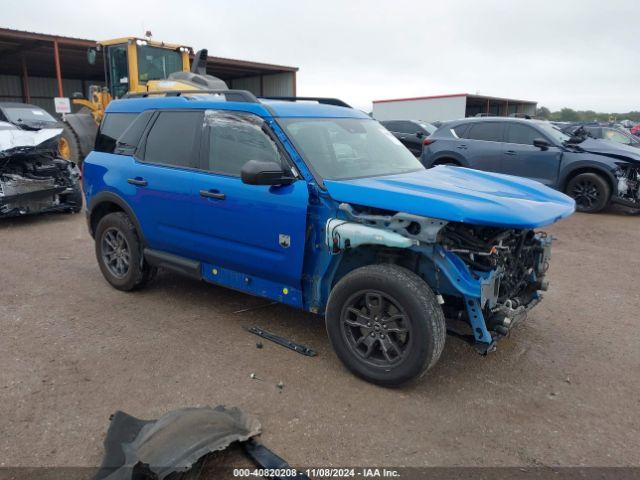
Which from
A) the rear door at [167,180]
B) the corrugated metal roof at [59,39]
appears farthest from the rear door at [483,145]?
the corrugated metal roof at [59,39]

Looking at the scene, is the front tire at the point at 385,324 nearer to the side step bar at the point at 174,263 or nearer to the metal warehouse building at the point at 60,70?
the side step bar at the point at 174,263

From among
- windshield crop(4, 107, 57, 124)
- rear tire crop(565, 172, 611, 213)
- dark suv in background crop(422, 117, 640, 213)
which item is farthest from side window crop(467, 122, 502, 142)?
windshield crop(4, 107, 57, 124)

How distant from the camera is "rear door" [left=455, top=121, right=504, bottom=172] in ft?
34.0

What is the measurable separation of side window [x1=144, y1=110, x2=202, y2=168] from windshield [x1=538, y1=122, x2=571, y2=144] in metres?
8.00

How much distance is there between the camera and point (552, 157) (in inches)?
387

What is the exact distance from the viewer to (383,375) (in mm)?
3395

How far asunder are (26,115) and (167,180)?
408 inches

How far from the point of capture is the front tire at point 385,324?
3.20 m

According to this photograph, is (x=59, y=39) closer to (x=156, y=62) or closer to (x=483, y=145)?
(x=156, y=62)

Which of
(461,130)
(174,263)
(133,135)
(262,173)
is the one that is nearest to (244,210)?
(262,173)

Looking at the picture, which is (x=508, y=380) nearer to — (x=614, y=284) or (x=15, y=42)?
(x=614, y=284)

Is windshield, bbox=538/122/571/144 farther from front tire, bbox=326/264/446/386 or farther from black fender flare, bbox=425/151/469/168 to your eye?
front tire, bbox=326/264/446/386

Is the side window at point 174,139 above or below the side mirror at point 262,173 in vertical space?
above

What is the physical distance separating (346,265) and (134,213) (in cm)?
233
